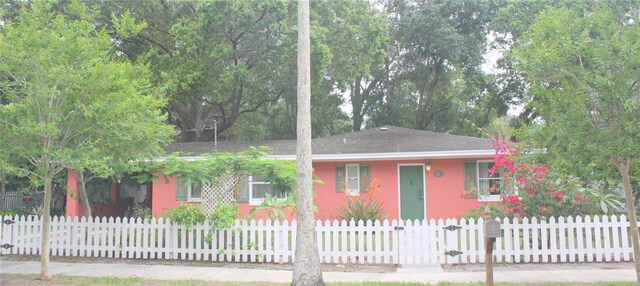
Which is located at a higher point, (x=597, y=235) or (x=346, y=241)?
(x=597, y=235)

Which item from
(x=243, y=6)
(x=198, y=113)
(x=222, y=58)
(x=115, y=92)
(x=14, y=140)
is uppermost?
(x=243, y=6)

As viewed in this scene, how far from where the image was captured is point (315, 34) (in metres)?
19.5

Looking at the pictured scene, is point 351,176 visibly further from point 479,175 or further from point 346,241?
point 346,241

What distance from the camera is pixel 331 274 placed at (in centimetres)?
911

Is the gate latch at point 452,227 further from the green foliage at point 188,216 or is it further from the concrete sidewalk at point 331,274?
the green foliage at point 188,216

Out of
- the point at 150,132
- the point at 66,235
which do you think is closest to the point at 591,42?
the point at 150,132

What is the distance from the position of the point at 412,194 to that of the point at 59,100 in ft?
36.0

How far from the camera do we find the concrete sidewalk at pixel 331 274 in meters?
→ 8.45

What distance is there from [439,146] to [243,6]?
959cm

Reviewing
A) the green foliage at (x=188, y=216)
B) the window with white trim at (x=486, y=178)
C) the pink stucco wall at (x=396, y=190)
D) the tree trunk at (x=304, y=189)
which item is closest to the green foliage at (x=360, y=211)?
the pink stucco wall at (x=396, y=190)

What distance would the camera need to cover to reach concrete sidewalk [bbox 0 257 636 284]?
27.7ft

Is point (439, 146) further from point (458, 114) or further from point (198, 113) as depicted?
point (458, 114)

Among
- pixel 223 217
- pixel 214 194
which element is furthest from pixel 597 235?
pixel 214 194

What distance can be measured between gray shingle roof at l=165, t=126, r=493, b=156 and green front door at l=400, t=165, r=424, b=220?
1.03 m
